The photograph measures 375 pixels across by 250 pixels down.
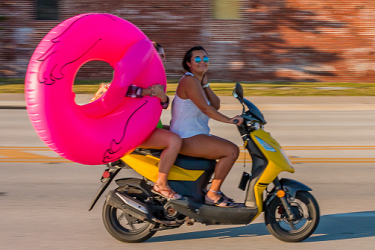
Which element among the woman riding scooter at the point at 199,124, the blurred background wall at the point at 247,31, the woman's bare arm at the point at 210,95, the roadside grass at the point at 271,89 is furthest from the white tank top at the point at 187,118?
the blurred background wall at the point at 247,31

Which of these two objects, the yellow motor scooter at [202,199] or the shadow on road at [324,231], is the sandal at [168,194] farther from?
the shadow on road at [324,231]

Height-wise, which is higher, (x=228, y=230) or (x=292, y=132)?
(x=228, y=230)

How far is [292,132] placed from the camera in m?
10.3

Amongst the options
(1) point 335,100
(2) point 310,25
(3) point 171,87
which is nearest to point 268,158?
(1) point 335,100

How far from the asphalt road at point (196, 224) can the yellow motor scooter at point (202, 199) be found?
0.16m

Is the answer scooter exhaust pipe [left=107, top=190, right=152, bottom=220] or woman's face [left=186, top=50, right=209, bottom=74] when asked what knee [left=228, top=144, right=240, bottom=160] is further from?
scooter exhaust pipe [left=107, top=190, right=152, bottom=220]

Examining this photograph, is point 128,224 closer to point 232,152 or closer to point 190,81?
point 232,152

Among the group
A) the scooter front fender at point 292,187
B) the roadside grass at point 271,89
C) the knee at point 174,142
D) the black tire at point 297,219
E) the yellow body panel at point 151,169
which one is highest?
the knee at point 174,142

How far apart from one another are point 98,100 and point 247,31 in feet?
66.5

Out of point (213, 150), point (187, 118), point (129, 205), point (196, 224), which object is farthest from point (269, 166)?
point (129, 205)

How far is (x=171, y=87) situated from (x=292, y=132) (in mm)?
9697

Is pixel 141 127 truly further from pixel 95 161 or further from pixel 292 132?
pixel 292 132

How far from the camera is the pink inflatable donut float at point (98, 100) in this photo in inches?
145

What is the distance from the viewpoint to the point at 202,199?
4.39 metres
